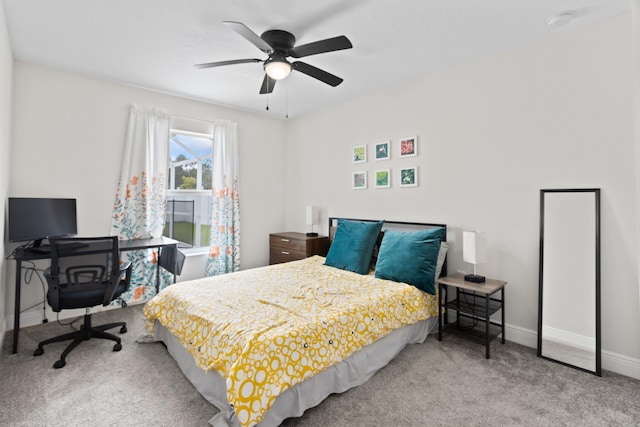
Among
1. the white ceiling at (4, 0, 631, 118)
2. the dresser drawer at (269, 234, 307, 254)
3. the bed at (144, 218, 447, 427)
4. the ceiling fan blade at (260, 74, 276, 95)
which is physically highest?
the white ceiling at (4, 0, 631, 118)

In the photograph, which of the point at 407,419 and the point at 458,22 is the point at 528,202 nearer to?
the point at 458,22

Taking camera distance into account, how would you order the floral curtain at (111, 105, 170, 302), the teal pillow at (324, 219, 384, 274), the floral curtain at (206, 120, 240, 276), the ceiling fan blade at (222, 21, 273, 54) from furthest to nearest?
the floral curtain at (206, 120, 240, 276), the floral curtain at (111, 105, 170, 302), the teal pillow at (324, 219, 384, 274), the ceiling fan blade at (222, 21, 273, 54)

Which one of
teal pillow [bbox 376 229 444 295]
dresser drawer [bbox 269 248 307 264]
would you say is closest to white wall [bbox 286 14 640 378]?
teal pillow [bbox 376 229 444 295]

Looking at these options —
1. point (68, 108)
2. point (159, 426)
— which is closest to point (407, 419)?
point (159, 426)

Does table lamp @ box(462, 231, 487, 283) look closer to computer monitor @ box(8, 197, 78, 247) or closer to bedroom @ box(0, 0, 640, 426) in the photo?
bedroom @ box(0, 0, 640, 426)

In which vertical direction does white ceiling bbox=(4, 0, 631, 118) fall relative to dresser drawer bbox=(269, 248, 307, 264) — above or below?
above

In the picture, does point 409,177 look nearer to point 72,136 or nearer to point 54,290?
point 54,290

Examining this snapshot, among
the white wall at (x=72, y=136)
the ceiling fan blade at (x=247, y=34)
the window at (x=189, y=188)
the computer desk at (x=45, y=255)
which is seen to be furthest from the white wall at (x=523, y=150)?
the white wall at (x=72, y=136)

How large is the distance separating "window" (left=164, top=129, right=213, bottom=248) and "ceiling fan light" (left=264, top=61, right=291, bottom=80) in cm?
214

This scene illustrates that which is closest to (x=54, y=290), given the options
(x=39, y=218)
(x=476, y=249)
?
(x=39, y=218)

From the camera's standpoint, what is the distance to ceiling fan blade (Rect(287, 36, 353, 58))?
2035mm

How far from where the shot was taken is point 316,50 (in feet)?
7.19

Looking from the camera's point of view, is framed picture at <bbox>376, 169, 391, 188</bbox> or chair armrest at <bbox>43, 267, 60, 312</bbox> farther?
framed picture at <bbox>376, 169, 391, 188</bbox>

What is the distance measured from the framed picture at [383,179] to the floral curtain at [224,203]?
2005 mm
